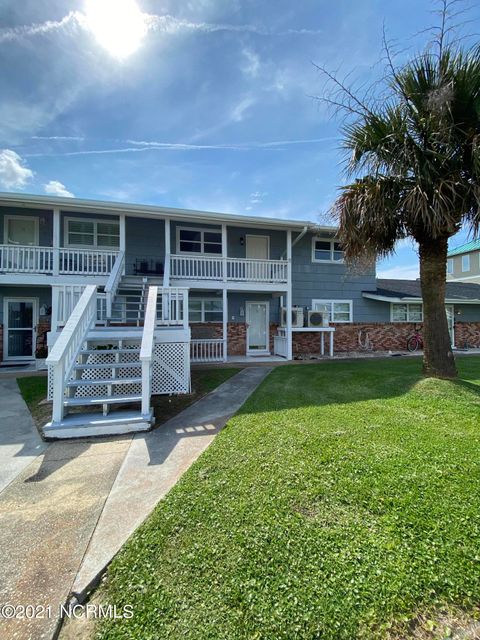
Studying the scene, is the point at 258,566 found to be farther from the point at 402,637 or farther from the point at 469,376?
the point at 469,376

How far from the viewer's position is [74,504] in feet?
8.75

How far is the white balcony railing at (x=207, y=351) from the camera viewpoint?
33.6ft

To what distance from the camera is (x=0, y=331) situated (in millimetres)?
10352

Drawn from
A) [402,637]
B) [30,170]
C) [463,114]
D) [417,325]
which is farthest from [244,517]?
[417,325]

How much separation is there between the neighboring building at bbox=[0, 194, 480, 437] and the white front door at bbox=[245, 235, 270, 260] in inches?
Answer: 1.7

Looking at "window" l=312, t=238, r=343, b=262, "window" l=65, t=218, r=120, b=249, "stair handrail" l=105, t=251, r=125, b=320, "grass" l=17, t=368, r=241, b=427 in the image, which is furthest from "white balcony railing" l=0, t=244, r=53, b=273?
"window" l=312, t=238, r=343, b=262

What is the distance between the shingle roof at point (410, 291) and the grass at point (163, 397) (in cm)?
931

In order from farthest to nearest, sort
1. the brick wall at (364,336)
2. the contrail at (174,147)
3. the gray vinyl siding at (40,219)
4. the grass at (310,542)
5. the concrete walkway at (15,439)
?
the brick wall at (364,336) < the gray vinyl siding at (40,219) < the contrail at (174,147) < the concrete walkway at (15,439) < the grass at (310,542)

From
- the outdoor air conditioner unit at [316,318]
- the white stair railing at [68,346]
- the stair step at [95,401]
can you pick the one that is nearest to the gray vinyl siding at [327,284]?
the outdoor air conditioner unit at [316,318]

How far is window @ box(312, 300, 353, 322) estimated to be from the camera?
1320cm

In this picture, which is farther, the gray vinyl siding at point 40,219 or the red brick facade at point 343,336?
the red brick facade at point 343,336

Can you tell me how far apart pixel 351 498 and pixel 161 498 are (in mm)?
1664

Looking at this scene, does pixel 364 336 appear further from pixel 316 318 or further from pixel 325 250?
pixel 325 250

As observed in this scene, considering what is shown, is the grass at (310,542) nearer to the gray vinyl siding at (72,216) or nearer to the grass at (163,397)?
the grass at (163,397)
